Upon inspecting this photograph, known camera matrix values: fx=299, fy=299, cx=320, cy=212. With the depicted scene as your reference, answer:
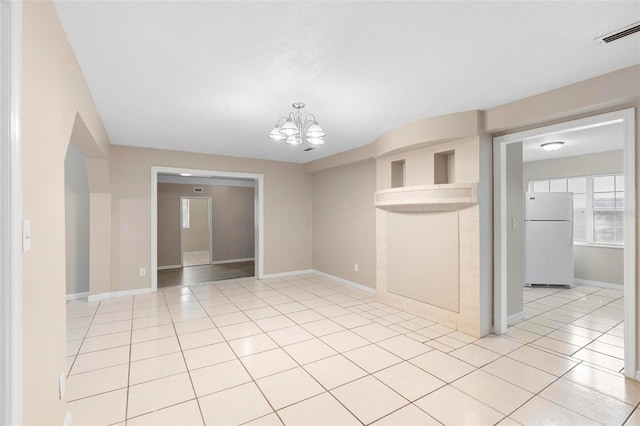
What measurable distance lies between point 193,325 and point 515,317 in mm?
4067

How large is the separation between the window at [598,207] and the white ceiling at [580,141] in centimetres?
60

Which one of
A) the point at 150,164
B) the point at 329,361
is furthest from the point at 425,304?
the point at 150,164

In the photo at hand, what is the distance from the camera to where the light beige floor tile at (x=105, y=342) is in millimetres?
3051

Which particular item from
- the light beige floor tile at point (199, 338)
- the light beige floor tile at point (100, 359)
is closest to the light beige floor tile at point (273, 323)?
the light beige floor tile at point (199, 338)

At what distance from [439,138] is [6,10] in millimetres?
3558

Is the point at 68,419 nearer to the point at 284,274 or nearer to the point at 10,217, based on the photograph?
the point at 10,217

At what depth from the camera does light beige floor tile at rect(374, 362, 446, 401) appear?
7.58 feet

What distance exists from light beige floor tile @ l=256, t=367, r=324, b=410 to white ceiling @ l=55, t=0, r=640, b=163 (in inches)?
99.1

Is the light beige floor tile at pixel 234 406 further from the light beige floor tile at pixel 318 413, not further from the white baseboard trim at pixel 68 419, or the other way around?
the white baseboard trim at pixel 68 419

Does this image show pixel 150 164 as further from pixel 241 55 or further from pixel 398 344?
pixel 398 344

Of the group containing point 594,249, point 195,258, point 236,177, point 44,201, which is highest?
point 236,177

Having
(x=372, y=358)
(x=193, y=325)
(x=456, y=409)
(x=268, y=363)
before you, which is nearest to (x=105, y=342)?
(x=193, y=325)

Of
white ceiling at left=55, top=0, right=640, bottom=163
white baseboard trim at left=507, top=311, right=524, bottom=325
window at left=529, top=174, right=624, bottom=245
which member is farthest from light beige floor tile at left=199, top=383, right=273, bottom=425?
window at left=529, top=174, right=624, bottom=245

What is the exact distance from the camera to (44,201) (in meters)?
1.49
